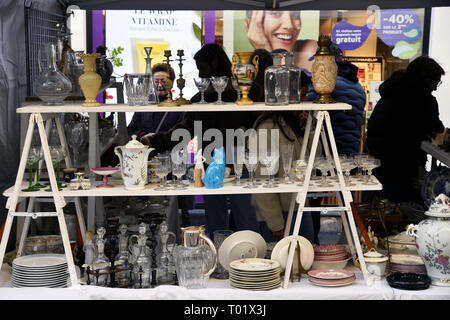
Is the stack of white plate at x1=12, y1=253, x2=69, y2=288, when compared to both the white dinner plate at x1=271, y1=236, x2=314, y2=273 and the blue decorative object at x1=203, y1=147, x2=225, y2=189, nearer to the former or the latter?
the blue decorative object at x1=203, y1=147, x2=225, y2=189

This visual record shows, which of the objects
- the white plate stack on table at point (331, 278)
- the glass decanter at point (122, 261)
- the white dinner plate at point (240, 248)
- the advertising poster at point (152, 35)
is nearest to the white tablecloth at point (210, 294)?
the white plate stack on table at point (331, 278)

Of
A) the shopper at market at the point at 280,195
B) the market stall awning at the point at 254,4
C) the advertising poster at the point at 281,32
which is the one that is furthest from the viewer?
the advertising poster at the point at 281,32

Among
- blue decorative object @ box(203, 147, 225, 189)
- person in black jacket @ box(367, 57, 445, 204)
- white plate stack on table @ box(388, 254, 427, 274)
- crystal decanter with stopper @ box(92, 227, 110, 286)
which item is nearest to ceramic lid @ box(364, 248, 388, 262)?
white plate stack on table @ box(388, 254, 427, 274)

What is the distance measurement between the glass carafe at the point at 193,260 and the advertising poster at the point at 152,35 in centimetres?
272

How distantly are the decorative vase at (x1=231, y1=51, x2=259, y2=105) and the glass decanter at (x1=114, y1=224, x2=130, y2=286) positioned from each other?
996 mm

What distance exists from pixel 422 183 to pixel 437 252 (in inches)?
69.6

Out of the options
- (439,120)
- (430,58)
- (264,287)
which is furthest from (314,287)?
(430,58)

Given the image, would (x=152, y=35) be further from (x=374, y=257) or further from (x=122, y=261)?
(x=374, y=257)

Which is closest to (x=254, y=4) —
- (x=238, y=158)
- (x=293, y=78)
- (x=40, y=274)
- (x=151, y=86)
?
(x=293, y=78)

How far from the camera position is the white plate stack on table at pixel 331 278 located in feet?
11.6

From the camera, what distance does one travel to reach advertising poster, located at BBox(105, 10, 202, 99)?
19.9 feet

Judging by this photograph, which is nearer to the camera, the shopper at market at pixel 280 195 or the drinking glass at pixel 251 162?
the drinking glass at pixel 251 162

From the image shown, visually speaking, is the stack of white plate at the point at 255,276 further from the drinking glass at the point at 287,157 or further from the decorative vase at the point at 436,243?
the decorative vase at the point at 436,243

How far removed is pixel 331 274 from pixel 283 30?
9.92ft
